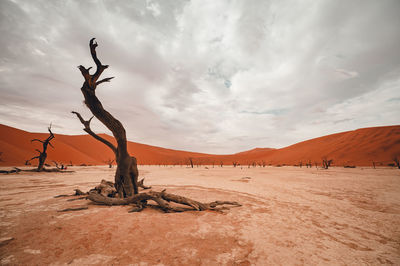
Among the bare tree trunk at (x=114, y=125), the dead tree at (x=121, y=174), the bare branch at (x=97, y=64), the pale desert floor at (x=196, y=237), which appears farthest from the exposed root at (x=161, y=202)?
the bare branch at (x=97, y=64)

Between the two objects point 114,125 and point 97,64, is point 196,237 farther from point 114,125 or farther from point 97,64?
point 97,64

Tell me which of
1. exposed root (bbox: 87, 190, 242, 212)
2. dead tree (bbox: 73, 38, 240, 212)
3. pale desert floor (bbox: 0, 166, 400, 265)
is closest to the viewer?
pale desert floor (bbox: 0, 166, 400, 265)

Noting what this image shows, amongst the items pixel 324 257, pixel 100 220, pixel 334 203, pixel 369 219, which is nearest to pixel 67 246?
pixel 100 220

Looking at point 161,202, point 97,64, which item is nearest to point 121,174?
point 161,202

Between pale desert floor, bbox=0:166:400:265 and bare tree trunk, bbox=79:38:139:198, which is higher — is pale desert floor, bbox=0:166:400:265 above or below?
below

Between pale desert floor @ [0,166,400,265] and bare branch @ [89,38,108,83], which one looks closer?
pale desert floor @ [0,166,400,265]

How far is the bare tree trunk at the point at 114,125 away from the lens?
15.2 feet

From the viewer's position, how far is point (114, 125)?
5.42 m

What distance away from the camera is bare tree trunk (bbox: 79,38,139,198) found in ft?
15.2

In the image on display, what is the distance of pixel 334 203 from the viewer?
18.9ft

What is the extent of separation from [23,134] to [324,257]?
6459cm

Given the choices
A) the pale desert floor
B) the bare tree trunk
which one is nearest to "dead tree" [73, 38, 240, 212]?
the bare tree trunk

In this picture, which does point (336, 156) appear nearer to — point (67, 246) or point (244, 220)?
point (244, 220)

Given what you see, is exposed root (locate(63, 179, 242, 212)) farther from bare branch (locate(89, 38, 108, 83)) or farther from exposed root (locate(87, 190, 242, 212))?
bare branch (locate(89, 38, 108, 83))
